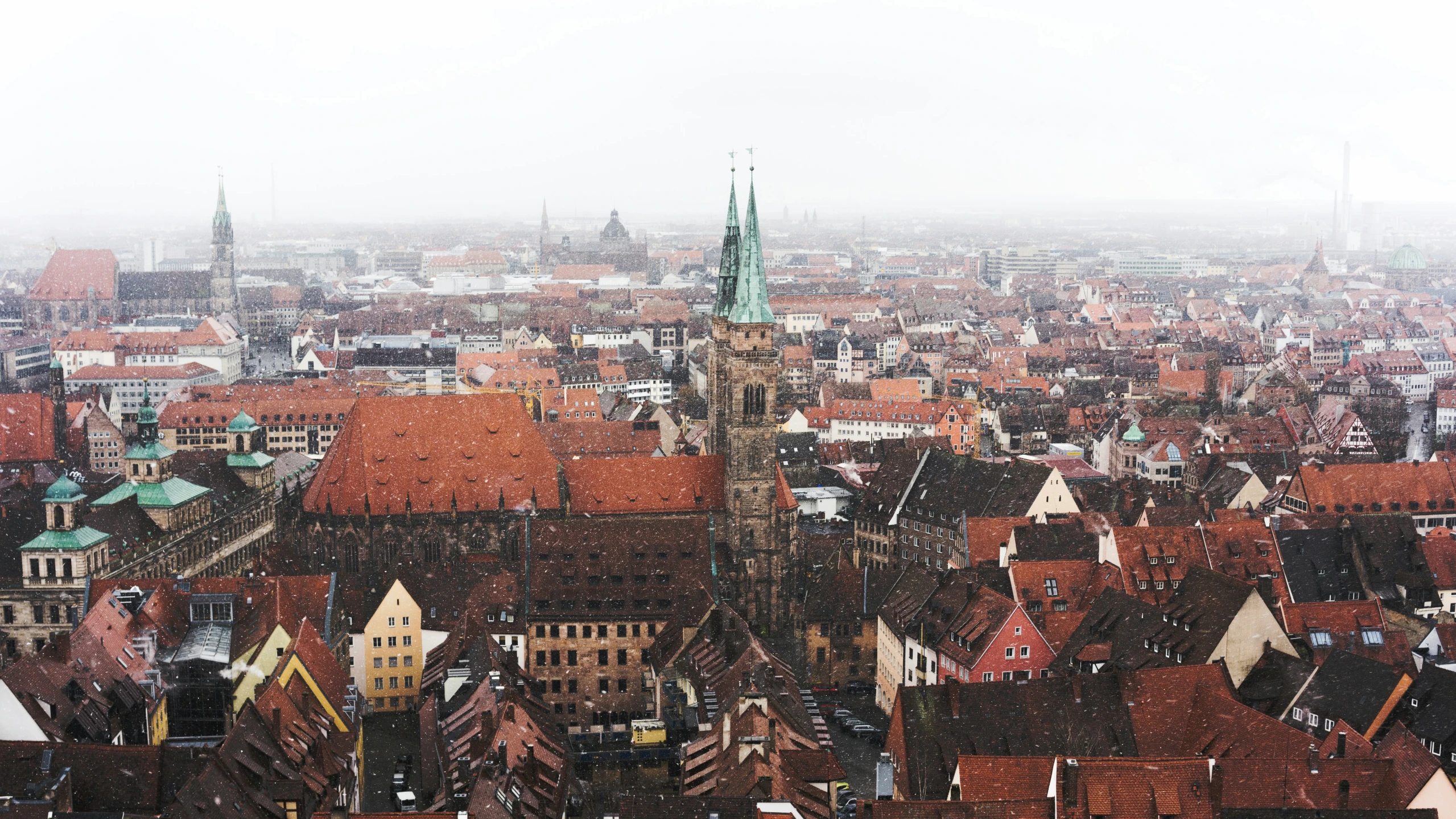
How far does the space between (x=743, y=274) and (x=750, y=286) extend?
84 centimetres

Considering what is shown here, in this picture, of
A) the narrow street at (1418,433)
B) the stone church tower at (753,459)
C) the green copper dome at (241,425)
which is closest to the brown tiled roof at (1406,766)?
the stone church tower at (753,459)

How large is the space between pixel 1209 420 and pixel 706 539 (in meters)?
72.5

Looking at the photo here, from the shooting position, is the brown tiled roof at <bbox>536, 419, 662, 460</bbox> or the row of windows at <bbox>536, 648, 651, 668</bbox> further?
the brown tiled roof at <bbox>536, 419, 662, 460</bbox>

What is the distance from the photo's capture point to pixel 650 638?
77.9 meters

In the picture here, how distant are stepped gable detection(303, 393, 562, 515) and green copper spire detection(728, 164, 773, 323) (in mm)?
10808

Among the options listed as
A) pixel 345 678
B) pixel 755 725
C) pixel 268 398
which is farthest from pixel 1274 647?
pixel 268 398

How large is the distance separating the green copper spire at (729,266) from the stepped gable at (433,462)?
11.6 meters

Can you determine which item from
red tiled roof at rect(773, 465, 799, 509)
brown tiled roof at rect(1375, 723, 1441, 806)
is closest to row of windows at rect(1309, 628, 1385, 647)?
brown tiled roof at rect(1375, 723, 1441, 806)

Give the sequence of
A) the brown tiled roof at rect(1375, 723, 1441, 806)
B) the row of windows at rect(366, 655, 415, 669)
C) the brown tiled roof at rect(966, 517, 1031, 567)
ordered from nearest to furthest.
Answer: the brown tiled roof at rect(1375, 723, 1441, 806) → the row of windows at rect(366, 655, 415, 669) → the brown tiled roof at rect(966, 517, 1031, 567)

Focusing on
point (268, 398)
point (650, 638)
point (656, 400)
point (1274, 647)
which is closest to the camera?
point (1274, 647)

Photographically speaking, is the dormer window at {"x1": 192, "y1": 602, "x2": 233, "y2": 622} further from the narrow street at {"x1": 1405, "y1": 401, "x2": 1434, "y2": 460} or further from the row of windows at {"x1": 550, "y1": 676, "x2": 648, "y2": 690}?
→ the narrow street at {"x1": 1405, "y1": 401, "x2": 1434, "y2": 460}

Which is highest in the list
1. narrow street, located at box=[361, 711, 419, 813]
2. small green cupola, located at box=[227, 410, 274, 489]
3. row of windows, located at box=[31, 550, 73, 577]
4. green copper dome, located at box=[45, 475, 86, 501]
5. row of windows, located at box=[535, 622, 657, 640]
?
green copper dome, located at box=[45, 475, 86, 501]

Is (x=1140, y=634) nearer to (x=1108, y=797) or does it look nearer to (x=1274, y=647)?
(x=1274, y=647)

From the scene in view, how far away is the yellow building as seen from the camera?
77.8 metres
